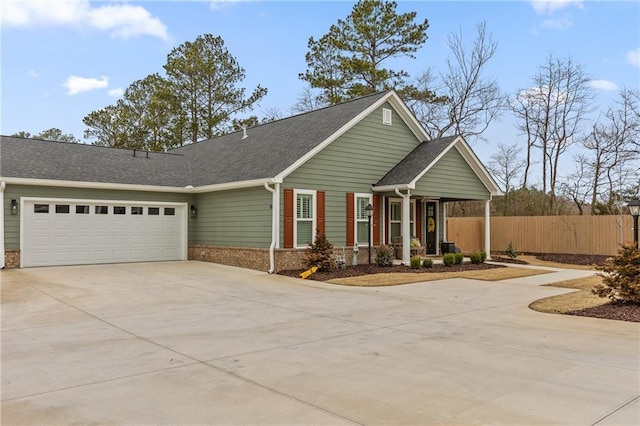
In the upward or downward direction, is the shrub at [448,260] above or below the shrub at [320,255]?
below

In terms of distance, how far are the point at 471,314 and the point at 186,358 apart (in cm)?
509

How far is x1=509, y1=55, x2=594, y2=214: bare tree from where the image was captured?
87.0ft

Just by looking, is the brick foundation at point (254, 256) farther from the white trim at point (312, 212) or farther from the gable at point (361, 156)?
the gable at point (361, 156)

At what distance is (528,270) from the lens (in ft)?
50.7

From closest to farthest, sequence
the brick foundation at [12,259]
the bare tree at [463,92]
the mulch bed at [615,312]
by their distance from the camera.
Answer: the mulch bed at [615,312]
the brick foundation at [12,259]
the bare tree at [463,92]

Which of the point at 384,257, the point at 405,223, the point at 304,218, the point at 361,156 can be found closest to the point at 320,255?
the point at 304,218

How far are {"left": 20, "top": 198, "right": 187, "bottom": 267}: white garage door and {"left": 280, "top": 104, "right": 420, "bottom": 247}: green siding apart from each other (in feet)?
19.5

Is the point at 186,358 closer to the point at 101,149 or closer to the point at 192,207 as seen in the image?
the point at 192,207

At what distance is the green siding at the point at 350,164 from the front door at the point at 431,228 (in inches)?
113

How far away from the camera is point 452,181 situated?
680 inches

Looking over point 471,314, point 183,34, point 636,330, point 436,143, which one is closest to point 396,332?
point 471,314

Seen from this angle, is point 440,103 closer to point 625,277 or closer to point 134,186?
point 134,186

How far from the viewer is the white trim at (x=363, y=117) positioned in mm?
14359

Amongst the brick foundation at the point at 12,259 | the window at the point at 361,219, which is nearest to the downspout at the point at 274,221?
the window at the point at 361,219
